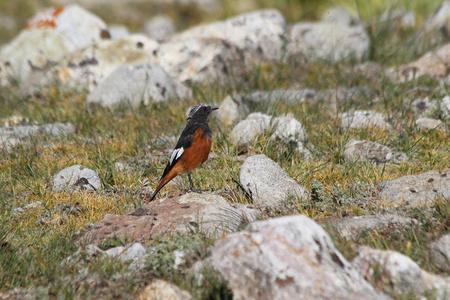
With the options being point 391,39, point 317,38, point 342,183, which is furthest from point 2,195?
point 391,39

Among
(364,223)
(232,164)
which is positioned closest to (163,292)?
(364,223)

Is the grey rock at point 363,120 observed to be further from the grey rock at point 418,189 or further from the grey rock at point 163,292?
the grey rock at point 163,292

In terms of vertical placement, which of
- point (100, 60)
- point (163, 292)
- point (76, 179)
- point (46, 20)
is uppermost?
point (46, 20)

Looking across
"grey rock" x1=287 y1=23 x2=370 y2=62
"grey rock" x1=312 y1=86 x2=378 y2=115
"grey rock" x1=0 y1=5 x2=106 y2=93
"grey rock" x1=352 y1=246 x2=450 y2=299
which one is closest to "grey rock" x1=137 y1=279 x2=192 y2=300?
"grey rock" x1=352 y1=246 x2=450 y2=299

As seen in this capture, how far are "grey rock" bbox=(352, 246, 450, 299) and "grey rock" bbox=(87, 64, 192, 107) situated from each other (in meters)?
6.12

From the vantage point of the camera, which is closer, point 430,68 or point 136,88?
point 136,88

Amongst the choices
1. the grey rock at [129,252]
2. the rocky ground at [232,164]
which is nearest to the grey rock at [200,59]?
the rocky ground at [232,164]

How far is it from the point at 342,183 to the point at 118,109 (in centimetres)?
476

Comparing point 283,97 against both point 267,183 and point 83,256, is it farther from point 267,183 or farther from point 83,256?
point 83,256

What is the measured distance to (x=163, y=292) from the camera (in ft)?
11.6

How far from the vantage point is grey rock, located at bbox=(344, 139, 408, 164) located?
6414mm

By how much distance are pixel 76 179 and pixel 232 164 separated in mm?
2036

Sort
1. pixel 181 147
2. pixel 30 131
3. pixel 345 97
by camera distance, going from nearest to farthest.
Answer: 1. pixel 181 147
2. pixel 30 131
3. pixel 345 97

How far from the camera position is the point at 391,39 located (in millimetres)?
11867
